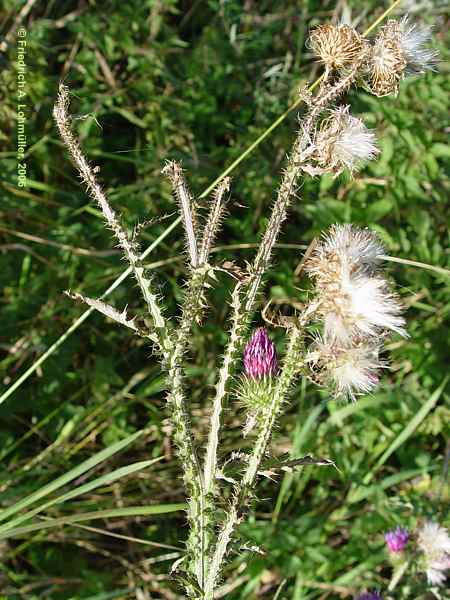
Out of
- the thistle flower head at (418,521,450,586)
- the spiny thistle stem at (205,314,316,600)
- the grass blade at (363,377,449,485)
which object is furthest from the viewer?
the grass blade at (363,377,449,485)

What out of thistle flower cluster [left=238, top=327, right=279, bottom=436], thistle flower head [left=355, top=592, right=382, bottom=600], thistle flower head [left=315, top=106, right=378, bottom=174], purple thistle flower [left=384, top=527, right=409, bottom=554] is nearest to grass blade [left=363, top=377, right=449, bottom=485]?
purple thistle flower [left=384, top=527, right=409, bottom=554]

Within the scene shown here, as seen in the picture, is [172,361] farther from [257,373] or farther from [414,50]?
[414,50]

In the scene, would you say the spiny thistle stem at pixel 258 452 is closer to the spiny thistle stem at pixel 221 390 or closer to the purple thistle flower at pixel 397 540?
the spiny thistle stem at pixel 221 390

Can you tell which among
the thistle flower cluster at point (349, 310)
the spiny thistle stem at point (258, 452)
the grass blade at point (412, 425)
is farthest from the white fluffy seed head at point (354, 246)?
the grass blade at point (412, 425)

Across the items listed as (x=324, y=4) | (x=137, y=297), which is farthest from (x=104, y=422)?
(x=324, y=4)

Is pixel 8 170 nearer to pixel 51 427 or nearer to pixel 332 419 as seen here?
pixel 51 427

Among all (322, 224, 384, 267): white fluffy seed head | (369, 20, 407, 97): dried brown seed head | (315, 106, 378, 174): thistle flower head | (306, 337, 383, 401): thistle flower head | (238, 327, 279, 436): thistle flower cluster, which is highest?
(369, 20, 407, 97): dried brown seed head

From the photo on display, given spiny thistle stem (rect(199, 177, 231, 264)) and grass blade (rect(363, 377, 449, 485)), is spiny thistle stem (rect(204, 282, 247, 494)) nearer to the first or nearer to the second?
spiny thistle stem (rect(199, 177, 231, 264))
